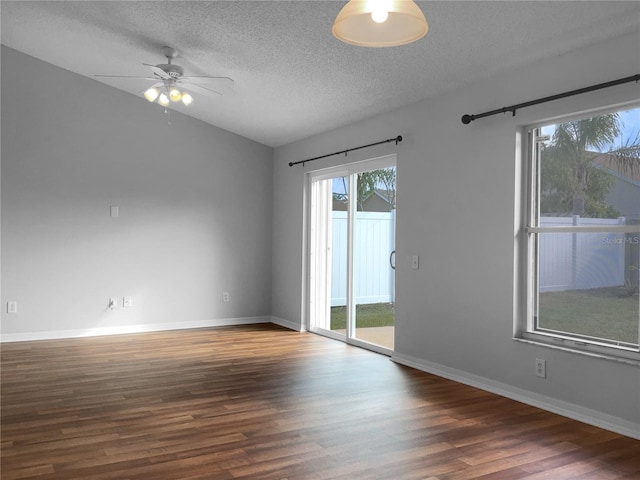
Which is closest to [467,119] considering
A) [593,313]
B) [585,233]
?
[585,233]

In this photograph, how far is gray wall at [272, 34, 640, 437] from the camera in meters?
3.63

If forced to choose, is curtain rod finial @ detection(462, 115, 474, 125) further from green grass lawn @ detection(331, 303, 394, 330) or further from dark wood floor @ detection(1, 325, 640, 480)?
dark wood floor @ detection(1, 325, 640, 480)

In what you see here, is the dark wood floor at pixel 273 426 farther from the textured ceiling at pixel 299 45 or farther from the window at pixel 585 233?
the textured ceiling at pixel 299 45

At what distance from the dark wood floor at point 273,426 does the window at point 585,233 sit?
67 cm

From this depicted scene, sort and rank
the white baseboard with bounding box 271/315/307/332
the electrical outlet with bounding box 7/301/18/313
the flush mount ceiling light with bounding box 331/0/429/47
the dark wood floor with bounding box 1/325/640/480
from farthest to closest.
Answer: the white baseboard with bounding box 271/315/307/332, the electrical outlet with bounding box 7/301/18/313, the dark wood floor with bounding box 1/325/640/480, the flush mount ceiling light with bounding box 331/0/429/47

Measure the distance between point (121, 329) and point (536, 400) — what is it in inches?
194

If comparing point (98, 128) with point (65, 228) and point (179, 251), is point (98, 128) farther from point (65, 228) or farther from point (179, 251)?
point (179, 251)

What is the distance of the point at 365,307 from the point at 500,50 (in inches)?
123

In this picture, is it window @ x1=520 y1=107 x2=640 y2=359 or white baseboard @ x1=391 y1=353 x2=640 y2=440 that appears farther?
window @ x1=520 y1=107 x2=640 y2=359

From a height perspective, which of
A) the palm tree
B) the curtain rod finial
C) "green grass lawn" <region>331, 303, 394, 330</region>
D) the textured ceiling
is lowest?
"green grass lawn" <region>331, 303, 394, 330</region>

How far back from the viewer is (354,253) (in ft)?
20.8

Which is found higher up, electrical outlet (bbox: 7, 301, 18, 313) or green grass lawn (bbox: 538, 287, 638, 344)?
green grass lawn (bbox: 538, 287, 638, 344)

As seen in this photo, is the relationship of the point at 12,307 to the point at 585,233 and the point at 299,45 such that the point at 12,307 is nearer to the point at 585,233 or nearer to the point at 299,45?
the point at 299,45

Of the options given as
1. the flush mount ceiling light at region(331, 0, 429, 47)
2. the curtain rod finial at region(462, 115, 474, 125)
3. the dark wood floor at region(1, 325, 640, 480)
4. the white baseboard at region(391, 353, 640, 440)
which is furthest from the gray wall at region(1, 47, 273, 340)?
the flush mount ceiling light at region(331, 0, 429, 47)
